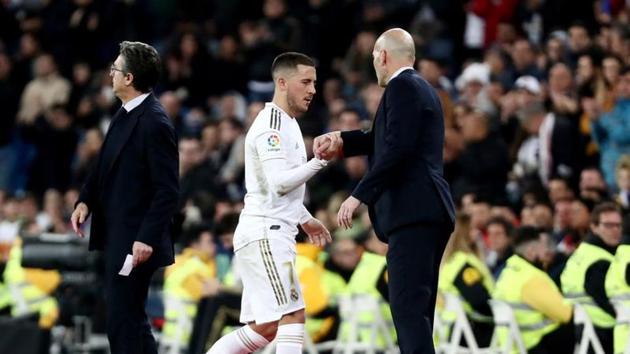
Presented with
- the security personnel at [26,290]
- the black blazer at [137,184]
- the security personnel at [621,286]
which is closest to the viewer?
the black blazer at [137,184]

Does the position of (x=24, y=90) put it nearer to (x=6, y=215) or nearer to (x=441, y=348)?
(x=6, y=215)

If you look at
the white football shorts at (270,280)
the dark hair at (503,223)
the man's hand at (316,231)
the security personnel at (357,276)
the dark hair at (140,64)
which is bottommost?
the security personnel at (357,276)

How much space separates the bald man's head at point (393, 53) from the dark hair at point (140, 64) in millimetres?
1403

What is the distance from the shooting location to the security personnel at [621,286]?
11.5m

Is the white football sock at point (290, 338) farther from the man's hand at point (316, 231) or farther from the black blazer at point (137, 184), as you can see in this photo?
the black blazer at point (137, 184)

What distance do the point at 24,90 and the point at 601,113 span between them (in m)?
10.1

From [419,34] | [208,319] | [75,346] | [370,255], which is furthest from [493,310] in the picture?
[419,34]

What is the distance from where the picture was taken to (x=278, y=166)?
929cm

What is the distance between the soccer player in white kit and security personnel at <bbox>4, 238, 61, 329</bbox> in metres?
6.56

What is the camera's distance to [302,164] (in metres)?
9.47

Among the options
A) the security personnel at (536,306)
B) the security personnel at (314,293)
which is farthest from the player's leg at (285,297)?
the security personnel at (314,293)

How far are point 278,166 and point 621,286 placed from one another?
11.4ft

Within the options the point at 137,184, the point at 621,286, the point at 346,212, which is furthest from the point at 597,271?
the point at 137,184

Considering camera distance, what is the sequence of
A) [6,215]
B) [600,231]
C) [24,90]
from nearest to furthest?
[600,231] < [6,215] < [24,90]
